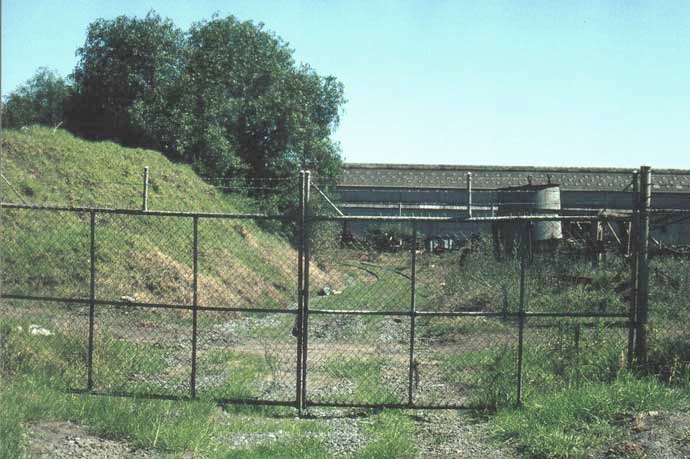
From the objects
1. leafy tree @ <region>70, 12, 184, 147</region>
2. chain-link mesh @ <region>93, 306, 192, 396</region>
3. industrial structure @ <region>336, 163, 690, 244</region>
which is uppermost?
leafy tree @ <region>70, 12, 184, 147</region>

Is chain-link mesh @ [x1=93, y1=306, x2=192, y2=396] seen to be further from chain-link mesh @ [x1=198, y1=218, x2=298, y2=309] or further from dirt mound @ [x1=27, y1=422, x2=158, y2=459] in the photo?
chain-link mesh @ [x1=198, y1=218, x2=298, y2=309]

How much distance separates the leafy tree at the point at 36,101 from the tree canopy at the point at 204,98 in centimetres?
1613

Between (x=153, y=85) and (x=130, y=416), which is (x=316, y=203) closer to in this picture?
(x=153, y=85)

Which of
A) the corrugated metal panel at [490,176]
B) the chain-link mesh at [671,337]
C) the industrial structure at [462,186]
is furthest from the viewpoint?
the corrugated metal panel at [490,176]

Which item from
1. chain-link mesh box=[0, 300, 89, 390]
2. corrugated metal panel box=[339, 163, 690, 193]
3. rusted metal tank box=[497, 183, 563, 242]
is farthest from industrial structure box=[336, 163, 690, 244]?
chain-link mesh box=[0, 300, 89, 390]

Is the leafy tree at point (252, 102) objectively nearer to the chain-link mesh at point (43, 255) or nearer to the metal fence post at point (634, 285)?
the chain-link mesh at point (43, 255)

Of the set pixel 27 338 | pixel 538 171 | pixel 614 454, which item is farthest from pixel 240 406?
pixel 538 171

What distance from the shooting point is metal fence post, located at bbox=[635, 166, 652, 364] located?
7961 millimetres

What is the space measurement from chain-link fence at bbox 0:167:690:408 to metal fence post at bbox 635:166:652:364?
20 millimetres

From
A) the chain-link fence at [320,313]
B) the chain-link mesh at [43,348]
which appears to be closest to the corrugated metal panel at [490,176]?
the chain-link fence at [320,313]

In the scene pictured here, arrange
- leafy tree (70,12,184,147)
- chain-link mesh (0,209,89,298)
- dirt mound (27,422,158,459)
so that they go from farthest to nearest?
leafy tree (70,12,184,147)
chain-link mesh (0,209,89,298)
dirt mound (27,422,158,459)

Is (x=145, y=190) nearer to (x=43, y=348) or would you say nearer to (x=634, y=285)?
(x=43, y=348)

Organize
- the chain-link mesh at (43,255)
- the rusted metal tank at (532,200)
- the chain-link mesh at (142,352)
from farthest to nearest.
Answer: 1. the rusted metal tank at (532,200)
2. the chain-link mesh at (43,255)
3. the chain-link mesh at (142,352)

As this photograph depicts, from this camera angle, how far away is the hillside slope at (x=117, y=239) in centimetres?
1280
